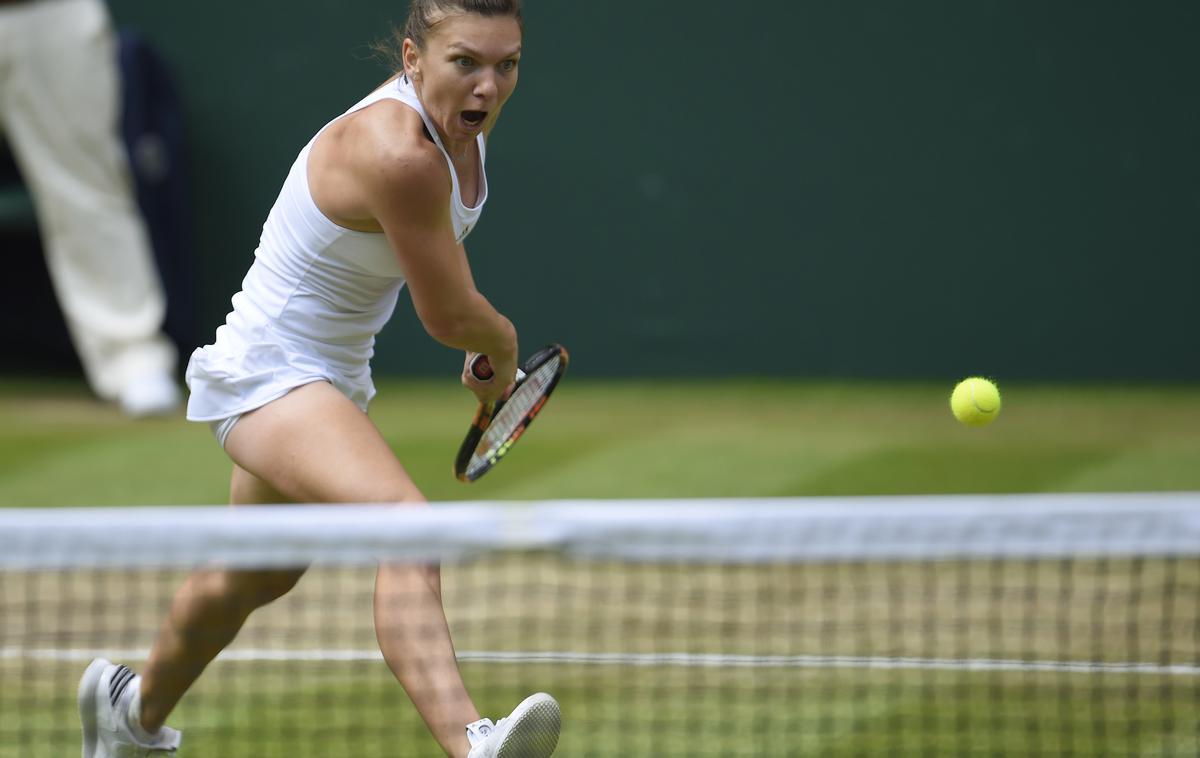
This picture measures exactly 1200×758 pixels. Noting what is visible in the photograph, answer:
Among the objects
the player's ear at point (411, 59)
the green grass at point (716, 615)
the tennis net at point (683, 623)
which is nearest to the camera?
the tennis net at point (683, 623)

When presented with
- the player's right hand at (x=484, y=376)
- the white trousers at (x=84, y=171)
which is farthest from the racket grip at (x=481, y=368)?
the white trousers at (x=84, y=171)

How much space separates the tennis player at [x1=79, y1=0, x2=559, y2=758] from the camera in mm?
2852

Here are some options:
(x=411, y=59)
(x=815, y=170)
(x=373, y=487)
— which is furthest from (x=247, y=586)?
(x=815, y=170)

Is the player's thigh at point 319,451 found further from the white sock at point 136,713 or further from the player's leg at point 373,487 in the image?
the white sock at point 136,713

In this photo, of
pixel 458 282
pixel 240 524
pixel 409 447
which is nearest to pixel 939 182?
pixel 409 447

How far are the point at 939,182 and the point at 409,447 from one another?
10.1ft

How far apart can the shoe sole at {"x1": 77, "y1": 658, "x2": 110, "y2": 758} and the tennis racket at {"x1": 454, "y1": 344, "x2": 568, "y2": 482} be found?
0.87 metres

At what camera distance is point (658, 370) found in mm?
8422

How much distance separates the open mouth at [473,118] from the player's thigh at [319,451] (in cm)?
57

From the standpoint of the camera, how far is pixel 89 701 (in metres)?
3.34

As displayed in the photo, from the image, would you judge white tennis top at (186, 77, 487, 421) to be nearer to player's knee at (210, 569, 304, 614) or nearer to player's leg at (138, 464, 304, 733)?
player's leg at (138, 464, 304, 733)

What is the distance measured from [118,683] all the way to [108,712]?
61mm

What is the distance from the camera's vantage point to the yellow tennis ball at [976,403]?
3.88m

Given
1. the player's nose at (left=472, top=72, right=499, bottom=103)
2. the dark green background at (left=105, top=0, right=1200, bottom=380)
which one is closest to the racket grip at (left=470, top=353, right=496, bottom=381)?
the player's nose at (left=472, top=72, right=499, bottom=103)
